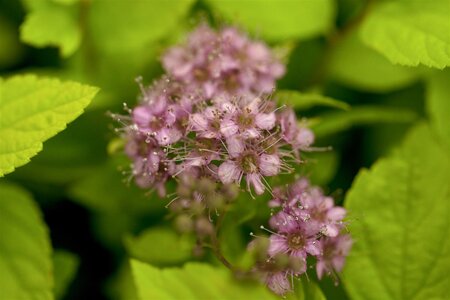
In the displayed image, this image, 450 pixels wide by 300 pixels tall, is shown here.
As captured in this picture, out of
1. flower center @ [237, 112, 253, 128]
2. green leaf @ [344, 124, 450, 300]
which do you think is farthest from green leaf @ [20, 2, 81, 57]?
green leaf @ [344, 124, 450, 300]

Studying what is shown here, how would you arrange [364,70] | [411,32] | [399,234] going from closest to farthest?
[399,234]
[411,32]
[364,70]

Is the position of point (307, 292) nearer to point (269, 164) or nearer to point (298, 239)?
point (298, 239)

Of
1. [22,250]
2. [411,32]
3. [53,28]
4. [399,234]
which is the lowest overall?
[22,250]

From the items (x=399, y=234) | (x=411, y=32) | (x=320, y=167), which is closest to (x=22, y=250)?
(x=320, y=167)

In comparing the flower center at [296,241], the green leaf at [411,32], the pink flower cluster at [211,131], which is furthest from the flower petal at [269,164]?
the green leaf at [411,32]

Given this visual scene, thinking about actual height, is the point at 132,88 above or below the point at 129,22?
below
